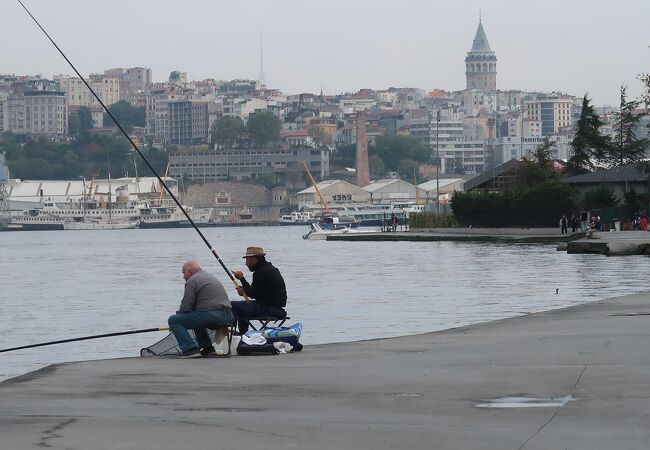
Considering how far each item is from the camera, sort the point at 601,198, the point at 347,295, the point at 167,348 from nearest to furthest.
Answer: the point at 167,348
the point at 347,295
the point at 601,198

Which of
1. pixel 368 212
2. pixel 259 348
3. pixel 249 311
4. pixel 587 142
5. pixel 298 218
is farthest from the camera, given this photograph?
pixel 298 218

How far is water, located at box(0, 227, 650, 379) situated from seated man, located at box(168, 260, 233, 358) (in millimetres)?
2755

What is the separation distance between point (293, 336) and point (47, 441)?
5.31 metres

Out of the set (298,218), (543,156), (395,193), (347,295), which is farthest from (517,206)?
(395,193)

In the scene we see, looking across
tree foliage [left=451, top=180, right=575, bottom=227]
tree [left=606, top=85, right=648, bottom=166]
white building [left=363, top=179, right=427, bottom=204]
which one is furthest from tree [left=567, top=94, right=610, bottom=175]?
white building [left=363, top=179, right=427, bottom=204]

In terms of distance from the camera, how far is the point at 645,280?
27.6 metres

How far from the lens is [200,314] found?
42.8ft

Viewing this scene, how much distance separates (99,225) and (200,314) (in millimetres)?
174605

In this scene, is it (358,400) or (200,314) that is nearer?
(358,400)

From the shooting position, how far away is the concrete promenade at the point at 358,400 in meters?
8.32

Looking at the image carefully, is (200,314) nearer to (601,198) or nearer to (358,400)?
(358,400)

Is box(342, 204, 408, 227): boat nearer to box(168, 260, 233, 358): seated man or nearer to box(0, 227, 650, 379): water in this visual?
box(0, 227, 650, 379): water

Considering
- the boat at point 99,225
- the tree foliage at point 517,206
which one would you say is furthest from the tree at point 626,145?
the boat at point 99,225

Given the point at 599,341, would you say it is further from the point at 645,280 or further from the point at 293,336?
the point at 645,280
